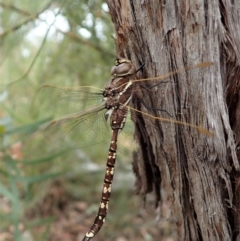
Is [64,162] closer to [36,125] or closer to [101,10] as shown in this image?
[36,125]

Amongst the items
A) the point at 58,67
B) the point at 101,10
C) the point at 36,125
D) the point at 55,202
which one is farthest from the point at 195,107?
the point at 55,202

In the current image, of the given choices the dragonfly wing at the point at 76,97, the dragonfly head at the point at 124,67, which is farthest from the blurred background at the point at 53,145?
the dragonfly head at the point at 124,67

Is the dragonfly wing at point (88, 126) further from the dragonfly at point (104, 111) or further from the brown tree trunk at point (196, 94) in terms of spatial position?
the brown tree trunk at point (196, 94)

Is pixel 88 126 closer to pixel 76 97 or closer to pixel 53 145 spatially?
pixel 76 97

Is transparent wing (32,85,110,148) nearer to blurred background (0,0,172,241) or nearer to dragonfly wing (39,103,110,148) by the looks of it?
dragonfly wing (39,103,110,148)

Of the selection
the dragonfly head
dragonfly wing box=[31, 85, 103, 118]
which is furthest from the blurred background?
the dragonfly head

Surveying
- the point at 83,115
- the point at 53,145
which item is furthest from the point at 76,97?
the point at 53,145
